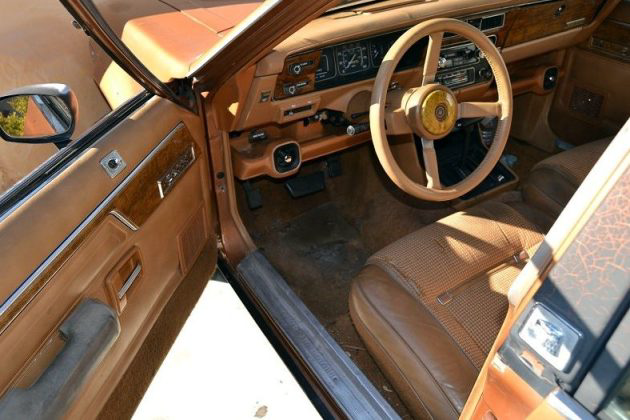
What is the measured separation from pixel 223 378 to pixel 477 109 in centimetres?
161

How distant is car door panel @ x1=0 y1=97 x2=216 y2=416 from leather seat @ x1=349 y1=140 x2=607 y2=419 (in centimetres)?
71

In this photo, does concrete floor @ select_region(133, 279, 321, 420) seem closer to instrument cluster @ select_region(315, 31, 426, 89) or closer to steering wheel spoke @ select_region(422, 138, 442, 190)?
steering wheel spoke @ select_region(422, 138, 442, 190)

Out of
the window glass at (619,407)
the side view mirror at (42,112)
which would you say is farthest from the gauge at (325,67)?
the window glass at (619,407)

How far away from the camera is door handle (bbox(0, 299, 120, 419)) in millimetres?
1006

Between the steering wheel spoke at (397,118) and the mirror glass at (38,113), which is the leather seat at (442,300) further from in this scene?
the mirror glass at (38,113)

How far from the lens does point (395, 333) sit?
163 centimetres

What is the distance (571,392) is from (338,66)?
1637 millimetres

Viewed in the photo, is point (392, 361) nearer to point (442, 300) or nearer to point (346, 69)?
point (442, 300)

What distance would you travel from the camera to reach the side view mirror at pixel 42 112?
1.38 m

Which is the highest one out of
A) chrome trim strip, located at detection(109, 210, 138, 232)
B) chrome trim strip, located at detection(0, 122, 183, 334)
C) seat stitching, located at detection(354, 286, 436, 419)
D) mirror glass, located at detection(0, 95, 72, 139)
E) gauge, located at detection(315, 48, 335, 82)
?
mirror glass, located at detection(0, 95, 72, 139)

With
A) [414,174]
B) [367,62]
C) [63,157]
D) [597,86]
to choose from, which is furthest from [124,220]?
[597,86]

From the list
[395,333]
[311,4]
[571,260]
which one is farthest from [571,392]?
[311,4]

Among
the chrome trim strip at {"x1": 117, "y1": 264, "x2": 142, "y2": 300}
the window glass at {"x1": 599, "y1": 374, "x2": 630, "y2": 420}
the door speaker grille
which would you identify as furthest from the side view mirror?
the window glass at {"x1": 599, "y1": 374, "x2": 630, "y2": 420}

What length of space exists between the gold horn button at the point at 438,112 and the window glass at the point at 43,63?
4.21 feet
